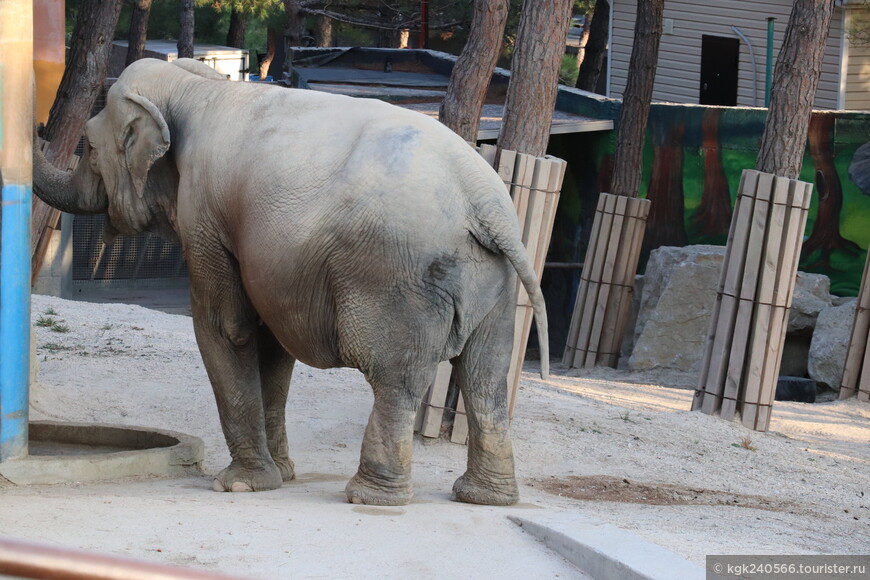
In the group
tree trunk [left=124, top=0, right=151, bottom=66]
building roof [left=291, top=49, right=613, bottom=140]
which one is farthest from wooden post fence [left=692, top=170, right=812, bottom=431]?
tree trunk [left=124, top=0, right=151, bottom=66]

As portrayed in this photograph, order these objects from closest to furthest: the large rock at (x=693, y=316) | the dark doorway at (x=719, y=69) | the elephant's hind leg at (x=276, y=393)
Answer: the elephant's hind leg at (x=276, y=393) → the large rock at (x=693, y=316) → the dark doorway at (x=719, y=69)

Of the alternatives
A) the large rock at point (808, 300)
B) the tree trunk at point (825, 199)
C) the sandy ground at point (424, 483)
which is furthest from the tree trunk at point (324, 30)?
the sandy ground at point (424, 483)

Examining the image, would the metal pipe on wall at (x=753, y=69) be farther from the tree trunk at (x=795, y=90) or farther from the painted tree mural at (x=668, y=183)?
the tree trunk at (x=795, y=90)

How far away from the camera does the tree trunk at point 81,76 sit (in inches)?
408

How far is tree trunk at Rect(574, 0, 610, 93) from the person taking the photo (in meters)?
24.0

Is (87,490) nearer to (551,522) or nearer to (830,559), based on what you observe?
(551,522)

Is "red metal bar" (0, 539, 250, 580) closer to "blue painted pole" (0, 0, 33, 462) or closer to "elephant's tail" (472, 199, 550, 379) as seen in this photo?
"elephant's tail" (472, 199, 550, 379)

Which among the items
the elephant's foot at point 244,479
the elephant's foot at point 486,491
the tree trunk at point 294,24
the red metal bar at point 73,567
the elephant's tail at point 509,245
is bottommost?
the elephant's foot at point 244,479

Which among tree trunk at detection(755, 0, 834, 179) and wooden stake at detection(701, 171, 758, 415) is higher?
tree trunk at detection(755, 0, 834, 179)

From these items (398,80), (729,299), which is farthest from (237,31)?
(729,299)

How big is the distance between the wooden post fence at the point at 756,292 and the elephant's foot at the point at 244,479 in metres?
4.78

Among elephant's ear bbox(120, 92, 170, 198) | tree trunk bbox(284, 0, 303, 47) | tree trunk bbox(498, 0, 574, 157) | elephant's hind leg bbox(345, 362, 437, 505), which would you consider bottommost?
elephant's hind leg bbox(345, 362, 437, 505)

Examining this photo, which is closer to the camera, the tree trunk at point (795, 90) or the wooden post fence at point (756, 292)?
the wooden post fence at point (756, 292)

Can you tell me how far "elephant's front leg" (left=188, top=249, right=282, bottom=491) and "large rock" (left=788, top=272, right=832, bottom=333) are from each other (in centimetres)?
917
